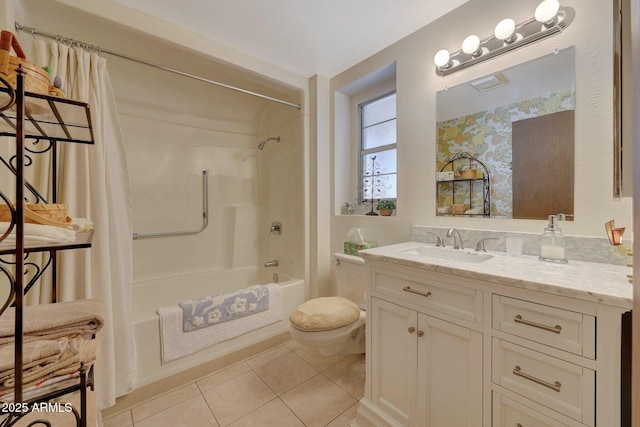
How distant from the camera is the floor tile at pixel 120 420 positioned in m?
1.36

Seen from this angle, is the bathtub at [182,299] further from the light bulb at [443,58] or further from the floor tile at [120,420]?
the light bulb at [443,58]

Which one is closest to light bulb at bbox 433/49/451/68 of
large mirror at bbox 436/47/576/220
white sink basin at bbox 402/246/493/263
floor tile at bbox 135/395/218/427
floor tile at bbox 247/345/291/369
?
large mirror at bbox 436/47/576/220

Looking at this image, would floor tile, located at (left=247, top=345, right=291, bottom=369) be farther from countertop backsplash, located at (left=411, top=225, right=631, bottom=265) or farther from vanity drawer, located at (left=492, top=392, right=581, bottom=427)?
vanity drawer, located at (left=492, top=392, right=581, bottom=427)

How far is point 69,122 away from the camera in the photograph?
0.94 metres

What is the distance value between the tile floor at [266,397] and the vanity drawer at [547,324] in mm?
1001

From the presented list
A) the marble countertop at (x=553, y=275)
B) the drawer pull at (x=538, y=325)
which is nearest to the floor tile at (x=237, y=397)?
the marble countertop at (x=553, y=275)

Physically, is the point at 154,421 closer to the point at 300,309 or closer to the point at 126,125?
the point at 300,309

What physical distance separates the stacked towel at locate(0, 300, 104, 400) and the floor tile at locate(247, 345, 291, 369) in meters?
1.37

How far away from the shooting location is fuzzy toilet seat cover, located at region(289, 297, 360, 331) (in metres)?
1.53

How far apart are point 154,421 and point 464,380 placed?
5.05ft

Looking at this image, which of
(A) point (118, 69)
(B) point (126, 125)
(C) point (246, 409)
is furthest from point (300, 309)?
(A) point (118, 69)

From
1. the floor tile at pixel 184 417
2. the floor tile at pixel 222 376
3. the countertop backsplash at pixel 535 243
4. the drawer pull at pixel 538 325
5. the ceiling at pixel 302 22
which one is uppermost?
the ceiling at pixel 302 22

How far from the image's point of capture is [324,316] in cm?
157

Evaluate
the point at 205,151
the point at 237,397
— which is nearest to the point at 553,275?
the point at 237,397
